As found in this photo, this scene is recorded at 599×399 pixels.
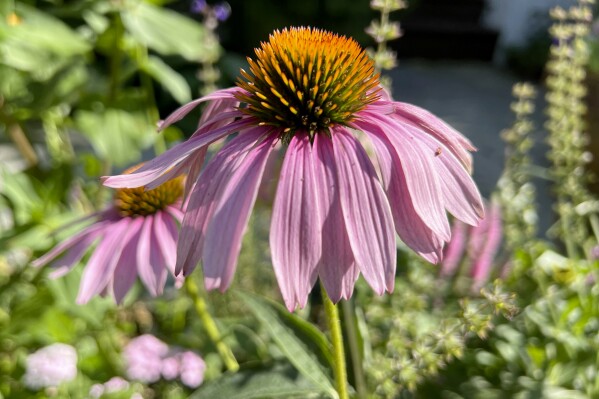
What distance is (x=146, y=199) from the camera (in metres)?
0.81

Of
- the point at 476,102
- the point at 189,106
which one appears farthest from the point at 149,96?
the point at 476,102

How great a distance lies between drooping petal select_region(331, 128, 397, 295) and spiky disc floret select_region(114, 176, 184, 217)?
0.35 m

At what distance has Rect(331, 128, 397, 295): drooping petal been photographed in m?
0.49

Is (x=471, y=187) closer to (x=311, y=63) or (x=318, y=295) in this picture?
(x=311, y=63)

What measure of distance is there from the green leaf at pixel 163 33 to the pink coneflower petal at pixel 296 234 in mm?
668

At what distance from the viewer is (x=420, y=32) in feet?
14.7

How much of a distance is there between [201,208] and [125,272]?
0.89 ft

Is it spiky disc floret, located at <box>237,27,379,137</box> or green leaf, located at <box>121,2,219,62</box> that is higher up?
green leaf, located at <box>121,2,219,62</box>

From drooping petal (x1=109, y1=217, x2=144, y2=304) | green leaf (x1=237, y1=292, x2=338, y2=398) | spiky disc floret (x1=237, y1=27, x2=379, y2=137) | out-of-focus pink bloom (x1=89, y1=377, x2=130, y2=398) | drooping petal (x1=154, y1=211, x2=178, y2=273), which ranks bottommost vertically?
out-of-focus pink bloom (x1=89, y1=377, x2=130, y2=398)

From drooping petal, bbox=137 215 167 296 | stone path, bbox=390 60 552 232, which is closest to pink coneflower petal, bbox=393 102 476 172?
drooping petal, bbox=137 215 167 296

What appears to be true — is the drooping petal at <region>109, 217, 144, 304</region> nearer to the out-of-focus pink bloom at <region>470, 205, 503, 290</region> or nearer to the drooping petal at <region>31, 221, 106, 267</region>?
the drooping petal at <region>31, 221, 106, 267</region>

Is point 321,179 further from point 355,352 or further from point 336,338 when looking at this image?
point 355,352

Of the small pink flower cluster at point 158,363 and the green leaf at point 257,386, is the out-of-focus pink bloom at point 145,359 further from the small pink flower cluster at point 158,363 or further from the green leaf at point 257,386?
the green leaf at point 257,386

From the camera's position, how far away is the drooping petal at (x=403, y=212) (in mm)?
522
